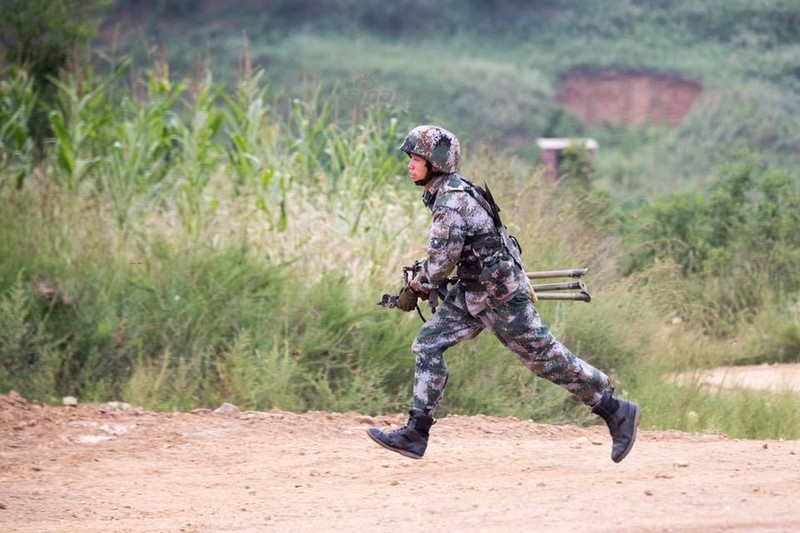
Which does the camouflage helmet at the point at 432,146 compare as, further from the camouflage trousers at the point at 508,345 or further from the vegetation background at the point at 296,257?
the vegetation background at the point at 296,257

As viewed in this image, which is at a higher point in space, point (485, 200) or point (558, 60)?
point (485, 200)

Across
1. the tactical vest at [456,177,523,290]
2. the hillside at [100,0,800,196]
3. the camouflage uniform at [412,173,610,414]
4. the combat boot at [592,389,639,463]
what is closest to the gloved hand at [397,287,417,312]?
the camouflage uniform at [412,173,610,414]

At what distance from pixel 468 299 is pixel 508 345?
1.09 ft

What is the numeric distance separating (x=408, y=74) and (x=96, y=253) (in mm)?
22866

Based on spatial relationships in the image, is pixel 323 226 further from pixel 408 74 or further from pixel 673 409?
pixel 408 74

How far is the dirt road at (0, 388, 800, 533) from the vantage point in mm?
5949

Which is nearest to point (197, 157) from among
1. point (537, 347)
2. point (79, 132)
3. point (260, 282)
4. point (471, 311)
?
point (79, 132)

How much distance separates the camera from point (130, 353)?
979 cm

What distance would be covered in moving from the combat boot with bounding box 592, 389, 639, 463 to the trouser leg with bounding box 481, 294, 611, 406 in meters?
0.08

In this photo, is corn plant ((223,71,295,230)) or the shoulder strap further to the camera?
corn plant ((223,71,295,230))

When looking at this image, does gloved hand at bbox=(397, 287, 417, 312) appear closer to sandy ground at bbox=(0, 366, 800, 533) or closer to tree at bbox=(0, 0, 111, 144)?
sandy ground at bbox=(0, 366, 800, 533)

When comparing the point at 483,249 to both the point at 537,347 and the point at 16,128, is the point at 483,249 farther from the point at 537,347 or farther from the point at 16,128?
the point at 16,128

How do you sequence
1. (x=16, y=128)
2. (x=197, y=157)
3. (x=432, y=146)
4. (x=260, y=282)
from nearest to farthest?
(x=432, y=146) → (x=260, y=282) → (x=197, y=157) → (x=16, y=128)

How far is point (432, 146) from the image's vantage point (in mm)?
6582
